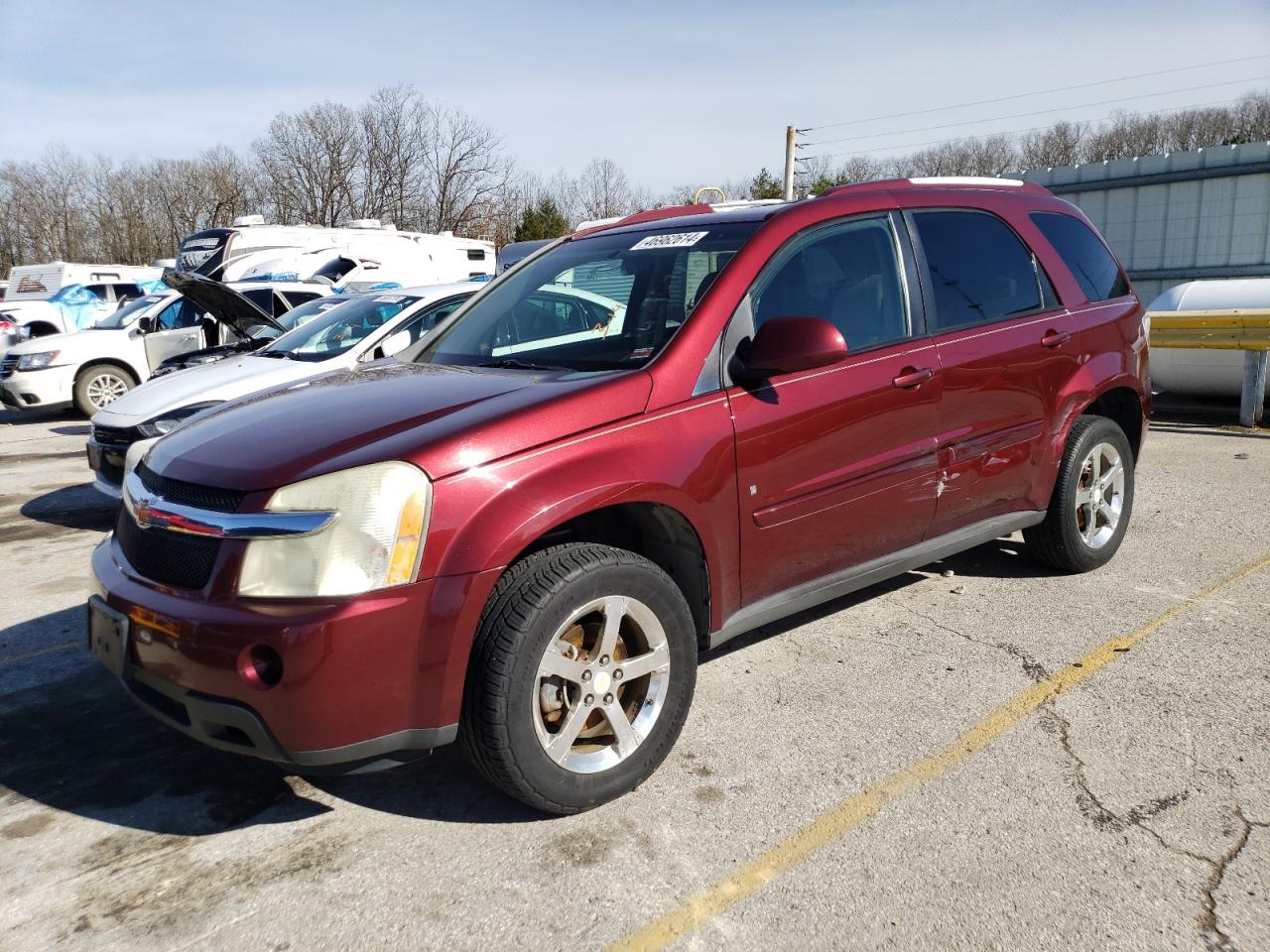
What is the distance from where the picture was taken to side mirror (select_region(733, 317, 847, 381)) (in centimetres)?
313

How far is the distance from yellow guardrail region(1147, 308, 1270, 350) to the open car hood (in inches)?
336

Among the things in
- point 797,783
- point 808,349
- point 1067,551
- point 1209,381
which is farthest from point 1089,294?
point 1209,381

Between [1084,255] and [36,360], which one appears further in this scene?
[36,360]

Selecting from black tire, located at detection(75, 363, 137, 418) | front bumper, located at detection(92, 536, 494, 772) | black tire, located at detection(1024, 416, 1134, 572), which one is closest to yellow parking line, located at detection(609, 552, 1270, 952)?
black tire, located at detection(1024, 416, 1134, 572)

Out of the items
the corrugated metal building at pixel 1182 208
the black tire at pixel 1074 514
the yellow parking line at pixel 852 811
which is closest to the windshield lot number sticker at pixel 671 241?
the yellow parking line at pixel 852 811

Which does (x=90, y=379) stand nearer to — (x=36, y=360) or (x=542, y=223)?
(x=36, y=360)

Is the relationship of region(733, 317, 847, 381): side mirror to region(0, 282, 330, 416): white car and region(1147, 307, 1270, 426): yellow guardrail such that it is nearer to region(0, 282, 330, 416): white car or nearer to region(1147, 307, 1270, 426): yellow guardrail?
region(1147, 307, 1270, 426): yellow guardrail

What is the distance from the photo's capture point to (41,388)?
1261 centimetres

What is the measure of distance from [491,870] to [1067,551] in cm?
337

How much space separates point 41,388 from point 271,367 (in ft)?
25.2

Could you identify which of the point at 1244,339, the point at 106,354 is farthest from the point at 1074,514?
the point at 106,354

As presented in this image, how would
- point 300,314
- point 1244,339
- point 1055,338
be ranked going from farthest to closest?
point 300,314
point 1244,339
point 1055,338

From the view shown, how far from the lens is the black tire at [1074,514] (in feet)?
15.0

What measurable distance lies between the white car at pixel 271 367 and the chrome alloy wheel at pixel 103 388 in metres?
6.80
